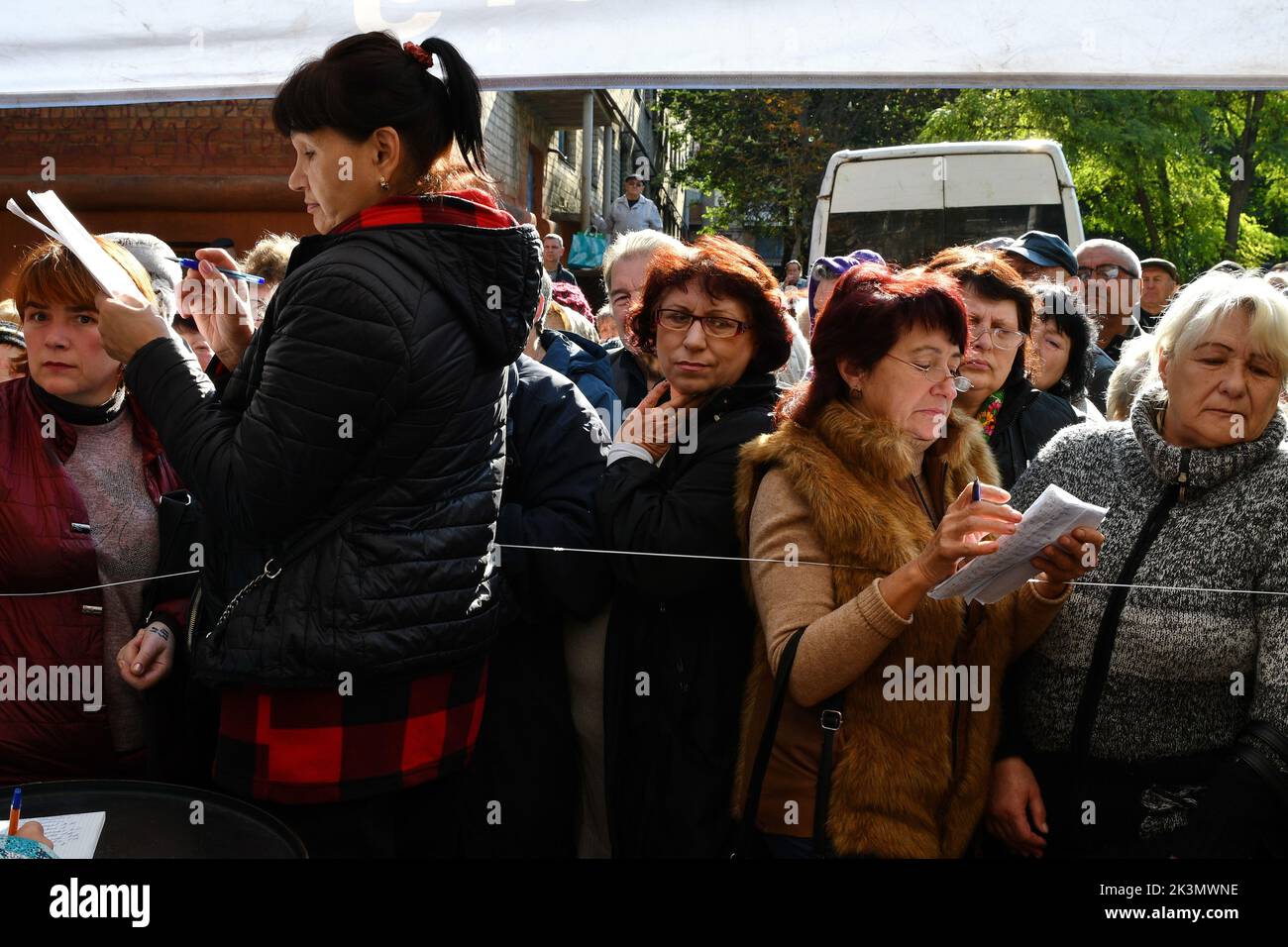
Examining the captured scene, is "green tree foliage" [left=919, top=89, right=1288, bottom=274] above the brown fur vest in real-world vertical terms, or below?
above

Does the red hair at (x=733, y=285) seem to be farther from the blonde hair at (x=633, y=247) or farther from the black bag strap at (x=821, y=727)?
the blonde hair at (x=633, y=247)

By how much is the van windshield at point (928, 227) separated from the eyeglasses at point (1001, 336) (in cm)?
588

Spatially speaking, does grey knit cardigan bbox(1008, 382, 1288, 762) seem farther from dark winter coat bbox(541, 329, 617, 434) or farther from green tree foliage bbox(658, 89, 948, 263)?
green tree foliage bbox(658, 89, 948, 263)

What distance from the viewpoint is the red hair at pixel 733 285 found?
2.58 m

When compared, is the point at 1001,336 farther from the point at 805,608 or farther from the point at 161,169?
the point at 161,169

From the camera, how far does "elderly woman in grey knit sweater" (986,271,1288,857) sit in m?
2.12

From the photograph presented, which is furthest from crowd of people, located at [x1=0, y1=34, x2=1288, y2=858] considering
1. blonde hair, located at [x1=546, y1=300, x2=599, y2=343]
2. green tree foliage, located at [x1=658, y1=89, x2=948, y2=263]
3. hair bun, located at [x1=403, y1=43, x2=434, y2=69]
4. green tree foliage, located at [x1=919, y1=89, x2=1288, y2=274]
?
green tree foliage, located at [x1=658, y1=89, x2=948, y2=263]

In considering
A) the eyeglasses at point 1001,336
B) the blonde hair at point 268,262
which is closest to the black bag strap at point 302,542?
the eyeglasses at point 1001,336

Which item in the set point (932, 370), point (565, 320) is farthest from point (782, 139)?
point (932, 370)

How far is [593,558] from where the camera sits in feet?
7.97

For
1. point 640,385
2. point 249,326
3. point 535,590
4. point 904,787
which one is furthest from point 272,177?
point 904,787

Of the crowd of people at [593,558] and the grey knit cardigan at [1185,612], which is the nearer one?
the crowd of people at [593,558]

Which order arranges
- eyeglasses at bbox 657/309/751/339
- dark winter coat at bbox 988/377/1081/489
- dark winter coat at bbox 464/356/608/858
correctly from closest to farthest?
dark winter coat at bbox 464/356/608/858 < eyeglasses at bbox 657/309/751/339 < dark winter coat at bbox 988/377/1081/489
